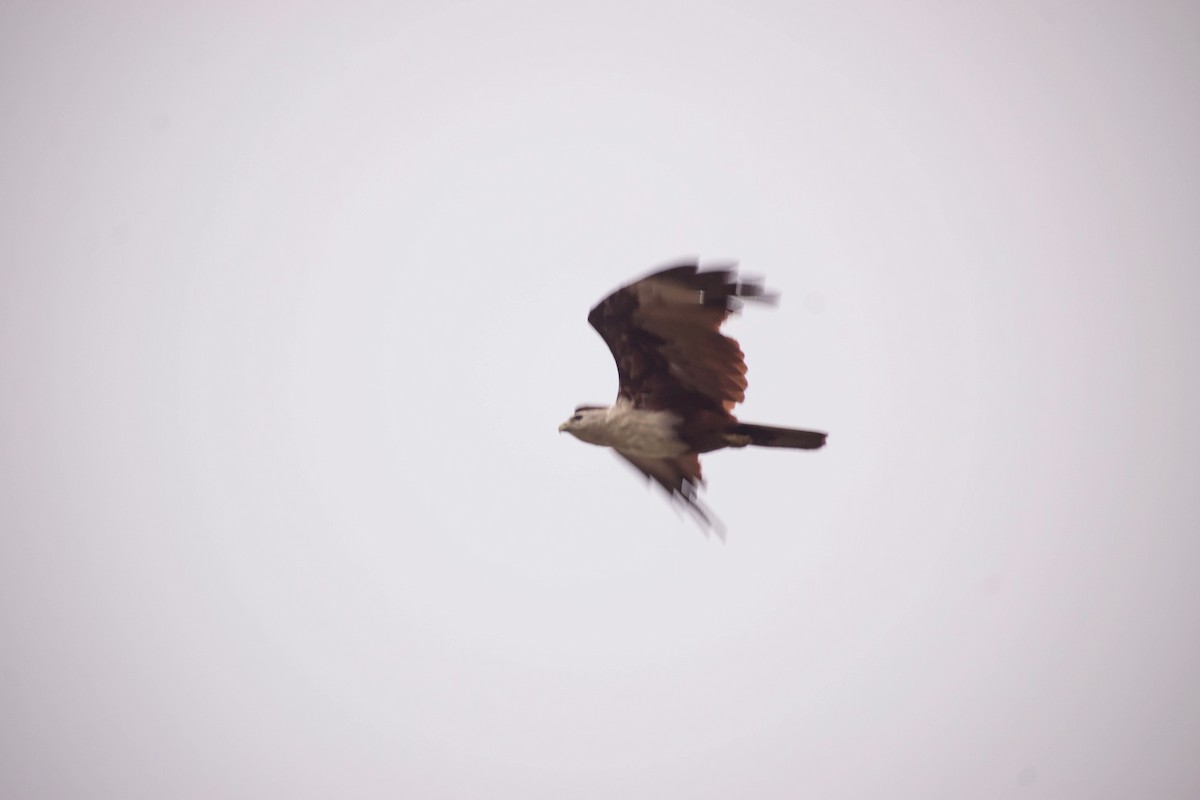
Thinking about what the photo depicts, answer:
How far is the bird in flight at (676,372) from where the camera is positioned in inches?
302

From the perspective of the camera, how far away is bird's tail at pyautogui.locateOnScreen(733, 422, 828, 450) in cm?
786

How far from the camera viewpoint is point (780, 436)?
7.97m

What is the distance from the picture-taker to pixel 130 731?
98875mm

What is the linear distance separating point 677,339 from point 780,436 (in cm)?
132

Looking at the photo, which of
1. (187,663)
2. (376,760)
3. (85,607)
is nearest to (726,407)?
(376,760)

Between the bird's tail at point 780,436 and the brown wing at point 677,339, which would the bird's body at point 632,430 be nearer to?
the brown wing at point 677,339

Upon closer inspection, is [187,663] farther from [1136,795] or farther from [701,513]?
[701,513]

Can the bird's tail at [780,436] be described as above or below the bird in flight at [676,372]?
below

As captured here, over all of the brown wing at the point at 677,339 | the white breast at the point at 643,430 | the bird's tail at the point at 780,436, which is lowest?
the bird's tail at the point at 780,436

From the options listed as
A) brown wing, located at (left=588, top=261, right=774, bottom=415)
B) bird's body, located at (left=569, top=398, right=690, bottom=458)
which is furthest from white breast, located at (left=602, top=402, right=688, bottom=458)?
brown wing, located at (left=588, top=261, right=774, bottom=415)

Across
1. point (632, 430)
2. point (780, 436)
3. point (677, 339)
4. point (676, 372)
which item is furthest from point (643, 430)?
point (780, 436)

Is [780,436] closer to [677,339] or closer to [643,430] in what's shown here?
[677,339]

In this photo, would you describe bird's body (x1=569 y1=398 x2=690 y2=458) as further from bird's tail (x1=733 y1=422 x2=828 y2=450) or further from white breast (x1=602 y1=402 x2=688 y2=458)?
bird's tail (x1=733 y1=422 x2=828 y2=450)

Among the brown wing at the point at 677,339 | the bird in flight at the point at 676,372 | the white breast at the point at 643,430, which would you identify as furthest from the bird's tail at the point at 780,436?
the white breast at the point at 643,430
